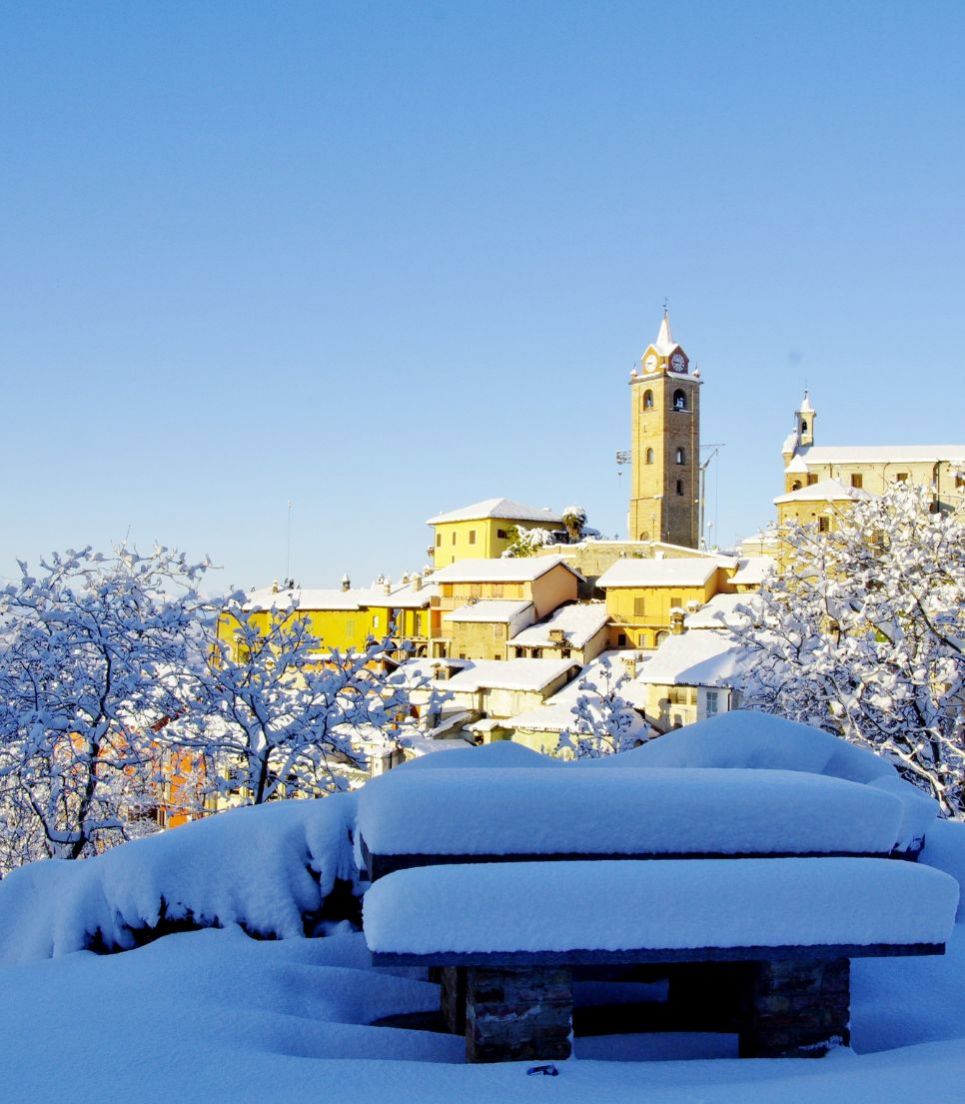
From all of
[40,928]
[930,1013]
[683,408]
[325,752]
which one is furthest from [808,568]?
[683,408]

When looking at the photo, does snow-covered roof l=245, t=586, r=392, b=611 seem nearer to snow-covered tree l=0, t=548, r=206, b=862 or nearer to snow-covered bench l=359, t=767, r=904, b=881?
snow-covered tree l=0, t=548, r=206, b=862

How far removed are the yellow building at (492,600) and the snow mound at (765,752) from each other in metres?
39.7

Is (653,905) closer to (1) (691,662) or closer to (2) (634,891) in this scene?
(2) (634,891)

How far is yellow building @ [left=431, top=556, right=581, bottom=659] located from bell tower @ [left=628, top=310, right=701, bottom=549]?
2451cm

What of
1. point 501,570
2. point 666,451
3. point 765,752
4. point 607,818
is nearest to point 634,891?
point 607,818

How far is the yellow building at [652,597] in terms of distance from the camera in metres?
46.1

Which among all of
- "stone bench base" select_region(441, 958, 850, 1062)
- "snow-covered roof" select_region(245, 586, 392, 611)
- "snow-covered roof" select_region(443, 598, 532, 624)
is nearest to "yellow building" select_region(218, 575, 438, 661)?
"snow-covered roof" select_region(245, 586, 392, 611)

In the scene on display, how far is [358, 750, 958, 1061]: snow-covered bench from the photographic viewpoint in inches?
179

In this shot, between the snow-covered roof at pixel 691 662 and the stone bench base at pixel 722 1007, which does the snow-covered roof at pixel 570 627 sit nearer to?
the snow-covered roof at pixel 691 662

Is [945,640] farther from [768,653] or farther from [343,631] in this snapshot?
[343,631]

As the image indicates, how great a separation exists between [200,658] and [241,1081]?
10.3m

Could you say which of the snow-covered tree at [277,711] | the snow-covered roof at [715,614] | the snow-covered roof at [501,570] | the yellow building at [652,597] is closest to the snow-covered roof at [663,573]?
the yellow building at [652,597]

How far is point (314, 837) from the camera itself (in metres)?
6.31

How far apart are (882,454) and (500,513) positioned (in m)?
30.2
